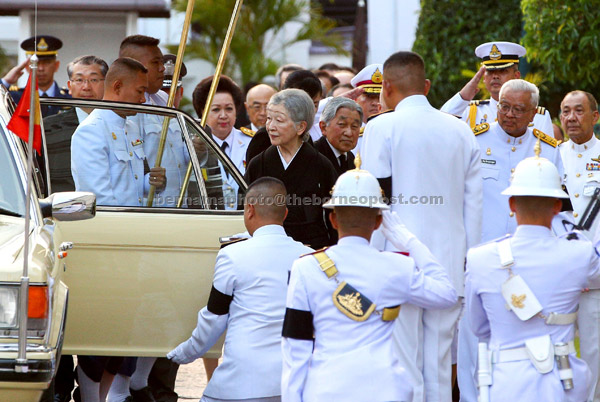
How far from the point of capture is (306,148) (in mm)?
6621

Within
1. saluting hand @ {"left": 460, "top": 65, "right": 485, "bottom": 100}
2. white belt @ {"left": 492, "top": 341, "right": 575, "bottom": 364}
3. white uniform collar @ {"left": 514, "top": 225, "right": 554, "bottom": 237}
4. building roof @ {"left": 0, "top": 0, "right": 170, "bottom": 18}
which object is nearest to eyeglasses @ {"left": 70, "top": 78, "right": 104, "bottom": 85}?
saluting hand @ {"left": 460, "top": 65, "right": 485, "bottom": 100}

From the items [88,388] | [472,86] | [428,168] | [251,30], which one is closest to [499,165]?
[472,86]

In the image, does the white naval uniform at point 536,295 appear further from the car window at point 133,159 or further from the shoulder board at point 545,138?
the shoulder board at point 545,138

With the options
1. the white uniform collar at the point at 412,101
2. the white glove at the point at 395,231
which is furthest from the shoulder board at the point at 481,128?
the white glove at the point at 395,231

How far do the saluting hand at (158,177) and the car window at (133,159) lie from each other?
0.01m

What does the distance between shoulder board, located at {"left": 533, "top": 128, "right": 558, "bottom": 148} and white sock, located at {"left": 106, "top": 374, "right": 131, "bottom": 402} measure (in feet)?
10.2

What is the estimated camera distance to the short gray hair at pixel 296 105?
6.57 metres

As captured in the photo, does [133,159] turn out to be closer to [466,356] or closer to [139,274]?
[139,274]

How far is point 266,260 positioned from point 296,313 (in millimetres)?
1047

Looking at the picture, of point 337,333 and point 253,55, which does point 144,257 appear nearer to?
point 337,333

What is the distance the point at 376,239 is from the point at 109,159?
1800 millimetres

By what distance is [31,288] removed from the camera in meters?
4.65

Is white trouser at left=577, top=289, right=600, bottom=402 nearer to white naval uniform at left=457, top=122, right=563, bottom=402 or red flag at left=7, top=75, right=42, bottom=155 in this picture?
white naval uniform at left=457, top=122, right=563, bottom=402

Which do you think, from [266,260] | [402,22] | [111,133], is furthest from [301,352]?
[402,22]
